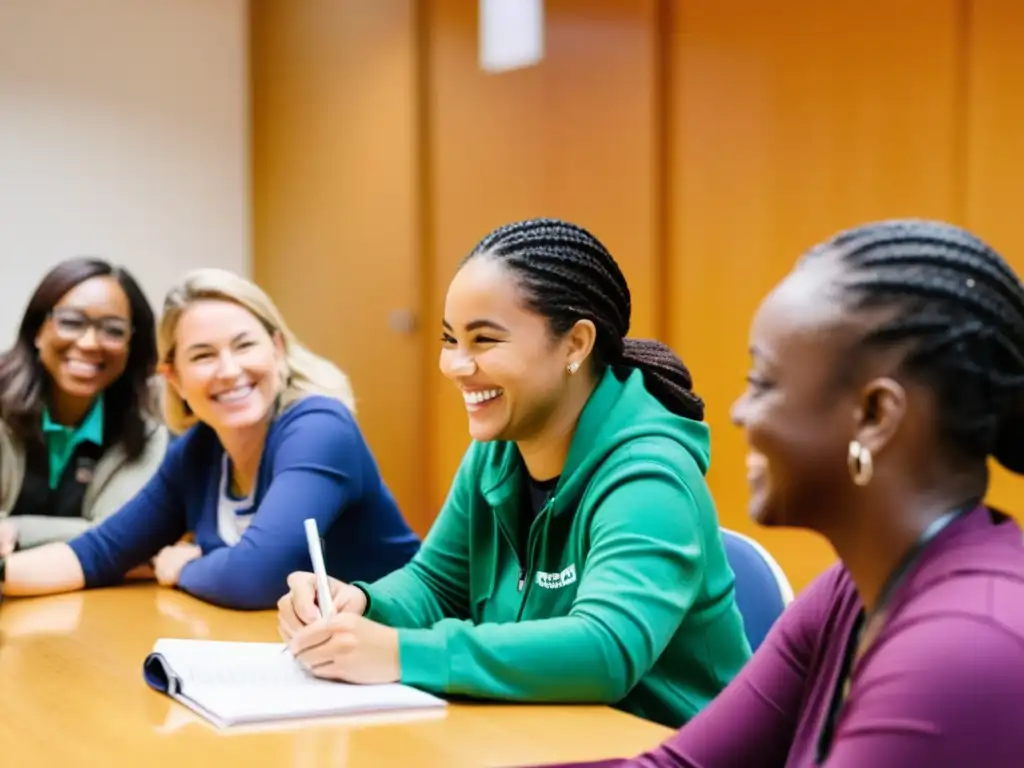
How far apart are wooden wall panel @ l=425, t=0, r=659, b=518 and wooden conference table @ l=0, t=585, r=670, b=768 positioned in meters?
2.23

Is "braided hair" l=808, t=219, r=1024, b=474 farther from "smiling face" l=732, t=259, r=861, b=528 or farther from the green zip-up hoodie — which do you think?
the green zip-up hoodie

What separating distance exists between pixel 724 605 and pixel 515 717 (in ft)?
1.15

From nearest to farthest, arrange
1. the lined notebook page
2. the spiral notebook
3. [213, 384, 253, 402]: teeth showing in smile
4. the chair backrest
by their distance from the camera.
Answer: the spiral notebook
the lined notebook page
the chair backrest
[213, 384, 253, 402]: teeth showing in smile

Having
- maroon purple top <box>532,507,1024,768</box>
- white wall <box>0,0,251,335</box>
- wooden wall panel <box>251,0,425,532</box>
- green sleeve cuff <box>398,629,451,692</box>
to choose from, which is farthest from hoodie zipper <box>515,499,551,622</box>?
white wall <box>0,0,251,335</box>

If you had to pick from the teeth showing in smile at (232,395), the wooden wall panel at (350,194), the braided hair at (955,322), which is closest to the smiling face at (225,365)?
the teeth showing in smile at (232,395)

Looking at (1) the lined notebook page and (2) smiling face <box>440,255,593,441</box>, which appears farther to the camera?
(2) smiling face <box>440,255,593,441</box>

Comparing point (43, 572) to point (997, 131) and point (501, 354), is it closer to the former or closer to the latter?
point (501, 354)

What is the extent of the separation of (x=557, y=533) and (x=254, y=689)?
42 centimetres

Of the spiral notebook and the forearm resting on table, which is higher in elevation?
the spiral notebook

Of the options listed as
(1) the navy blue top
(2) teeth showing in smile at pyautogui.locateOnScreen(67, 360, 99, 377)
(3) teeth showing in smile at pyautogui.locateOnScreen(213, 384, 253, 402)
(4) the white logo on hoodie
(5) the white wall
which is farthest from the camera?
(5) the white wall

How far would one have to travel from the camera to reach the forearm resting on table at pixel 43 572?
215 cm

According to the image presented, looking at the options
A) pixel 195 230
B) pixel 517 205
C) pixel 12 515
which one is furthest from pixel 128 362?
pixel 195 230

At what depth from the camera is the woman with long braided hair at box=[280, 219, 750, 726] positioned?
1421 mm

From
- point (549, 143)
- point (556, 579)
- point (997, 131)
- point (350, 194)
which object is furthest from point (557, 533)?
point (350, 194)
